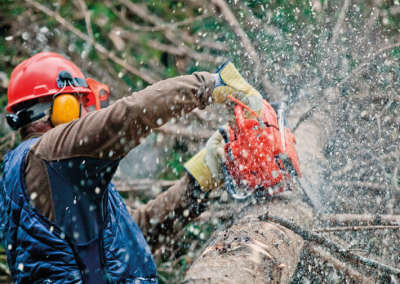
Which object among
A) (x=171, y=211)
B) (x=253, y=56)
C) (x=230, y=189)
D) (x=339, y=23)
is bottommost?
(x=171, y=211)

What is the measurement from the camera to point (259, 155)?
71.6 inches

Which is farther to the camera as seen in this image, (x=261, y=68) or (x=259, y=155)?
(x=261, y=68)

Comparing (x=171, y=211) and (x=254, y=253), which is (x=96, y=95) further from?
(x=254, y=253)

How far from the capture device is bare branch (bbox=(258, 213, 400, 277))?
1.40 metres

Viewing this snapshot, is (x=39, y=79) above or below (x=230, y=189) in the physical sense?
above

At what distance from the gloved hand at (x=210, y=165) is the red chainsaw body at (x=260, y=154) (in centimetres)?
18

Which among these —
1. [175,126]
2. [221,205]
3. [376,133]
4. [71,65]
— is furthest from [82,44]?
[376,133]

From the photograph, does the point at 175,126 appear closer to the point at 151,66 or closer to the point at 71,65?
the point at 151,66

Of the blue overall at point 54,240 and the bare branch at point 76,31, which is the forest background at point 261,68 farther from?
the blue overall at point 54,240

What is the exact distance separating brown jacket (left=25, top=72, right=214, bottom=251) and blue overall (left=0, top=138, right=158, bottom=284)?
0.13 feet

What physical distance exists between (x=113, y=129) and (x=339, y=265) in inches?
67.2

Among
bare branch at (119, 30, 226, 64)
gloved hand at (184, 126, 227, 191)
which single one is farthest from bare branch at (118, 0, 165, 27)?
gloved hand at (184, 126, 227, 191)

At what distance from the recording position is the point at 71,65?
1990 mm

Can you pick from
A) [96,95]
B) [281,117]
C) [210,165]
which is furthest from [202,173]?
[96,95]
